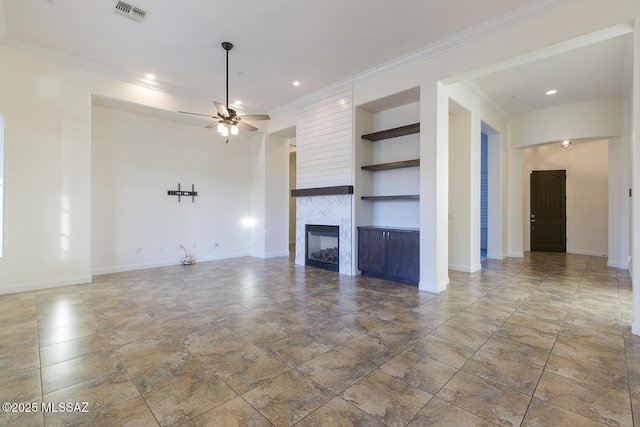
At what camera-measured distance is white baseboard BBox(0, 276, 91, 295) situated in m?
4.28

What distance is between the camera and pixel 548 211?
28.3ft

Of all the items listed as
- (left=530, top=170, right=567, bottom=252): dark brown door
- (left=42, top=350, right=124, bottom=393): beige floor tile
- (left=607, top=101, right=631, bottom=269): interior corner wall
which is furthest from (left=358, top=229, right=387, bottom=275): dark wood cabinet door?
(left=530, top=170, right=567, bottom=252): dark brown door

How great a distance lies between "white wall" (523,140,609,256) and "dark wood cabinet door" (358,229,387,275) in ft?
21.5

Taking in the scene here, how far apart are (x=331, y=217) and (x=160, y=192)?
12.3 ft

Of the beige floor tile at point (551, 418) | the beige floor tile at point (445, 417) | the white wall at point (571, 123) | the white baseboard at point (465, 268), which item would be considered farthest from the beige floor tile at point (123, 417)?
the white wall at point (571, 123)

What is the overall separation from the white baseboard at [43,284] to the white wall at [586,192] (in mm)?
11107

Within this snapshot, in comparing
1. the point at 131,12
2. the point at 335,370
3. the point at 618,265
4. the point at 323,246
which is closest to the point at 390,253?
the point at 323,246

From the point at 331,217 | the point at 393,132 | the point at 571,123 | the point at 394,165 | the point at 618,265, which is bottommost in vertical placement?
the point at 618,265

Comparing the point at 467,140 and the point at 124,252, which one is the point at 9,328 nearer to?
the point at 124,252

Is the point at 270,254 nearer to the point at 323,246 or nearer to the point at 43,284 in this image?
the point at 323,246

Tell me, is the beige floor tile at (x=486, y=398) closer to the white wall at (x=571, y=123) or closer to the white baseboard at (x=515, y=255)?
the white baseboard at (x=515, y=255)

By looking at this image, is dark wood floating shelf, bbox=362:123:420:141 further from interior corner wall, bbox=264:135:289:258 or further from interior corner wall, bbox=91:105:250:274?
interior corner wall, bbox=91:105:250:274

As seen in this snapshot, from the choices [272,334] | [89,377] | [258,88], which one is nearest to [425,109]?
[258,88]

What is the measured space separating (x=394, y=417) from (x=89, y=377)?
2144 millimetres
